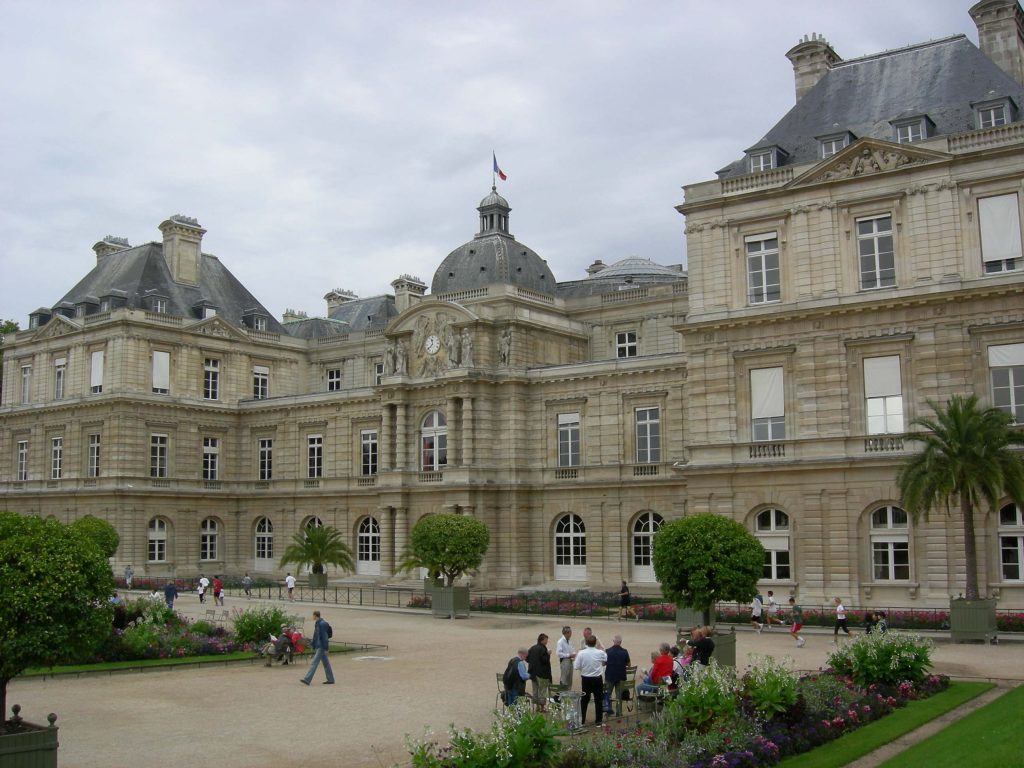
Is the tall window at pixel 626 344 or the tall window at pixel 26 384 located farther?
the tall window at pixel 26 384

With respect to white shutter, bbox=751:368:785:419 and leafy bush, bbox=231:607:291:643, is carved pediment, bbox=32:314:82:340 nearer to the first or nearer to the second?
leafy bush, bbox=231:607:291:643

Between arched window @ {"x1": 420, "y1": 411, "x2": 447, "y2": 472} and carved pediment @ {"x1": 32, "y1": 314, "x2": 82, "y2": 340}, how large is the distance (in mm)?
22828

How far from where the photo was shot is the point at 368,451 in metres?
57.4

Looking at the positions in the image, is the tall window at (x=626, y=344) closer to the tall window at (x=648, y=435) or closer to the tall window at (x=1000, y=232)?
the tall window at (x=648, y=435)

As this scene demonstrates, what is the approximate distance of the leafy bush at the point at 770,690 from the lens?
Result: 16.6m

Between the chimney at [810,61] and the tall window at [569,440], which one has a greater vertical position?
the chimney at [810,61]

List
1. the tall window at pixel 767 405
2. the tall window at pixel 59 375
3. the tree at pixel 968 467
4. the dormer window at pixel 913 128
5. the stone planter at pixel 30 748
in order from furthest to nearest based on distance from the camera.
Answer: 1. the tall window at pixel 59 375
2. the tall window at pixel 767 405
3. the dormer window at pixel 913 128
4. the tree at pixel 968 467
5. the stone planter at pixel 30 748

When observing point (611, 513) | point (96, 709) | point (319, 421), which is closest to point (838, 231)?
→ point (611, 513)

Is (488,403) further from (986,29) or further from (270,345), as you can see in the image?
(986,29)

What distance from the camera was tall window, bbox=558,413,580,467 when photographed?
163 feet

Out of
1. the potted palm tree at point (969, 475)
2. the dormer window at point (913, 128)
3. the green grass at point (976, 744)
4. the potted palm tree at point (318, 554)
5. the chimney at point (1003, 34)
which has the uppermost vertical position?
the chimney at point (1003, 34)

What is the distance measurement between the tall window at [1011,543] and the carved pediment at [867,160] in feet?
38.0

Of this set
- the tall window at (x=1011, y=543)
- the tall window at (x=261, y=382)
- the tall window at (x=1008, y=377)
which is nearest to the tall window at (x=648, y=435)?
the tall window at (x=1008, y=377)

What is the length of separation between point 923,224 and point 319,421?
3582 cm
